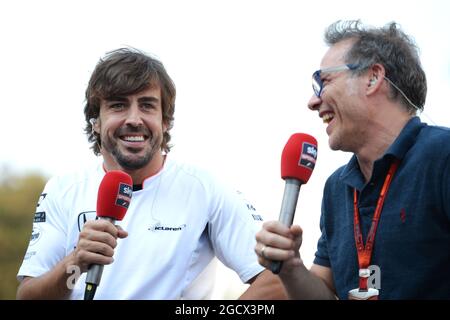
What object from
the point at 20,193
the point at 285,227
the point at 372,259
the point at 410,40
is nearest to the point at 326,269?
the point at 372,259

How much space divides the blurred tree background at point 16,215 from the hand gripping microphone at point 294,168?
27621mm

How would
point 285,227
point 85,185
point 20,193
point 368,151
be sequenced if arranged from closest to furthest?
point 285,227, point 368,151, point 85,185, point 20,193

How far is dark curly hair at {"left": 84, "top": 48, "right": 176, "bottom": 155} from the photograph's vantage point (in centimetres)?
548

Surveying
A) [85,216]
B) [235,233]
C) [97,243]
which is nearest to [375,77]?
[235,233]

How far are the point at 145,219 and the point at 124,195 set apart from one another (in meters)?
0.97

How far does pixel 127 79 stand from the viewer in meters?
5.49

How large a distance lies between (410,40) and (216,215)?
1.94 m

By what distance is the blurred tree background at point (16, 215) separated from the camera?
1197 inches

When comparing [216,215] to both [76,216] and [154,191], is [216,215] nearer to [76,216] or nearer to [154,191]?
[154,191]

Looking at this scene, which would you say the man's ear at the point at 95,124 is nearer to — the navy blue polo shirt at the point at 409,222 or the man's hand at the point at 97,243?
the man's hand at the point at 97,243

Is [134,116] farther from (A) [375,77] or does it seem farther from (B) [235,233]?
(A) [375,77]

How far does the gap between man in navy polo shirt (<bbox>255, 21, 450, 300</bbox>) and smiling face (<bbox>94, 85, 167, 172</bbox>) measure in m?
1.33

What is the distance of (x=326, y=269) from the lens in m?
4.73
